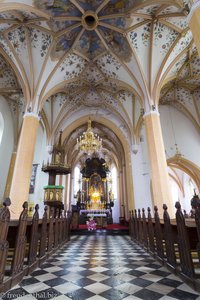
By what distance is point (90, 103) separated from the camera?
45.8 ft

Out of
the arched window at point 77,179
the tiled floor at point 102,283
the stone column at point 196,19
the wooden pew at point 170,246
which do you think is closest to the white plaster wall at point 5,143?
the tiled floor at point 102,283

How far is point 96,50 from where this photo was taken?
9836mm

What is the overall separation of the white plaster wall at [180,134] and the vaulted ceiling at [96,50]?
145 centimetres

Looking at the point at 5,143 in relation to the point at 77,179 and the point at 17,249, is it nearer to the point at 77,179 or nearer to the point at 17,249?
the point at 17,249

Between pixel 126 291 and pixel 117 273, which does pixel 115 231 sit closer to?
pixel 117 273

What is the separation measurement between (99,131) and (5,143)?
885 centimetres

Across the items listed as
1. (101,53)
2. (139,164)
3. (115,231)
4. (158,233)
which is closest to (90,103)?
(101,53)

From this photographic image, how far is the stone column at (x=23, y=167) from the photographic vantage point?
719cm

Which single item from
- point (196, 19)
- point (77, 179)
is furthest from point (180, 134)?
point (77, 179)

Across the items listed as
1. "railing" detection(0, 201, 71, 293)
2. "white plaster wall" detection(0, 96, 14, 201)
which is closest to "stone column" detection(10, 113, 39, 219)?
"railing" detection(0, 201, 71, 293)

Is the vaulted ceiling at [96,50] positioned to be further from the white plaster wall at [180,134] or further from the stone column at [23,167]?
the white plaster wall at [180,134]

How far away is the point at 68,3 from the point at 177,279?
9.90 m

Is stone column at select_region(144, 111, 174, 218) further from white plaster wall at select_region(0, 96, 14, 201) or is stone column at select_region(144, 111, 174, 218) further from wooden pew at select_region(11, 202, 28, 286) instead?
white plaster wall at select_region(0, 96, 14, 201)

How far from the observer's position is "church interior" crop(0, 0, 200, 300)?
9.39 feet
